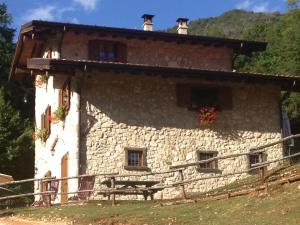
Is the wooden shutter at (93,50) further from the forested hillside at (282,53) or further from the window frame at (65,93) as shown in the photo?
the forested hillside at (282,53)

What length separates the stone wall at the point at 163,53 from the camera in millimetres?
26172

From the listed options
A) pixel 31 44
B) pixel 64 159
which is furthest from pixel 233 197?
pixel 31 44

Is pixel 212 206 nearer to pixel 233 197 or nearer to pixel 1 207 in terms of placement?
pixel 233 197

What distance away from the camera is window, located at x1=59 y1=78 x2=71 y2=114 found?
24766 mm

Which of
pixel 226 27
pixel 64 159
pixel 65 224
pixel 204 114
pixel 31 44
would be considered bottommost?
pixel 65 224

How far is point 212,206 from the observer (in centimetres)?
1641

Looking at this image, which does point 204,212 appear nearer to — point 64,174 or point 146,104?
point 146,104

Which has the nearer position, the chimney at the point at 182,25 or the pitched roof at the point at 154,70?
the pitched roof at the point at 154,70

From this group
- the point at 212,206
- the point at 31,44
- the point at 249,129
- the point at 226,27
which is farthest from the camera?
the point at 226,27

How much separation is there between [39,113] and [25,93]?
16930 mm

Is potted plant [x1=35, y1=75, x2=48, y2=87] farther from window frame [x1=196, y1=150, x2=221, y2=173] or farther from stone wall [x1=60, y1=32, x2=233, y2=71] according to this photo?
window frame [x1=196, y1=150, x2=221, y2=173]

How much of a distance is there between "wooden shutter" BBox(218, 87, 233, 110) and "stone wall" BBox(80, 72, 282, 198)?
0.21 meters

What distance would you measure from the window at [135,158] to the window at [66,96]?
3.04m

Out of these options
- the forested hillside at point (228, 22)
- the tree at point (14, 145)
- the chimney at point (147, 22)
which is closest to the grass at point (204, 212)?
the chimney at point (147, 22)
